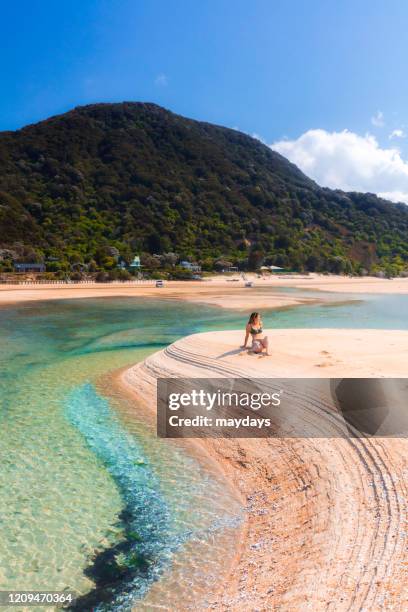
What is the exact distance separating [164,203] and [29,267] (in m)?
52.8

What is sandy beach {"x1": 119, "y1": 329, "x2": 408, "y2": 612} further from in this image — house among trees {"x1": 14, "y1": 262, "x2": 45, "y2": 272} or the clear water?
house among trees {"x1": 14, "y1": 262, "x2": 45, "y2": 272}

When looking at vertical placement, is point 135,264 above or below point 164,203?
below

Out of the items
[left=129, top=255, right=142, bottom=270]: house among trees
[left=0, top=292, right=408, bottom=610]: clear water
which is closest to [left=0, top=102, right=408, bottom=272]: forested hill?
[left=129, top=255, right=142, bottom=270]: house among trees

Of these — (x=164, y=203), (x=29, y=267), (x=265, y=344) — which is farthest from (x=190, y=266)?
(x=265, y=344)

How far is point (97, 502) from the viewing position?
6621 mm

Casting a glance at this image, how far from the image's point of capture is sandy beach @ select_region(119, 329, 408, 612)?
4.16m

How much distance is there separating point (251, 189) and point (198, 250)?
43.2 metres

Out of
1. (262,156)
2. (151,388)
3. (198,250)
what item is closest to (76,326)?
(151,388)

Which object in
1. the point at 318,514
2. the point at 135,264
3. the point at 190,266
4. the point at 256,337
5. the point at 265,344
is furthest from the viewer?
the point at 190,266

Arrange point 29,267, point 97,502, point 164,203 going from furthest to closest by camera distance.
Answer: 1. point 164,203
2. point 29,267
3. point 97,502

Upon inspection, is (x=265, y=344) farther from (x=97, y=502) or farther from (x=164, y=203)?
(x=164, y=203)

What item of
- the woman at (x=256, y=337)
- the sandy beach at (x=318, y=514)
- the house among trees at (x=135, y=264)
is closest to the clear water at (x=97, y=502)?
the sandy beach at (x=318, y=514)

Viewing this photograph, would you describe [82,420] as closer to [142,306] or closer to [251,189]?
[142,306]

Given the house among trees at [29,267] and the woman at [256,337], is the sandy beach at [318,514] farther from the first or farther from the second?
the house among trees at [29,267]
